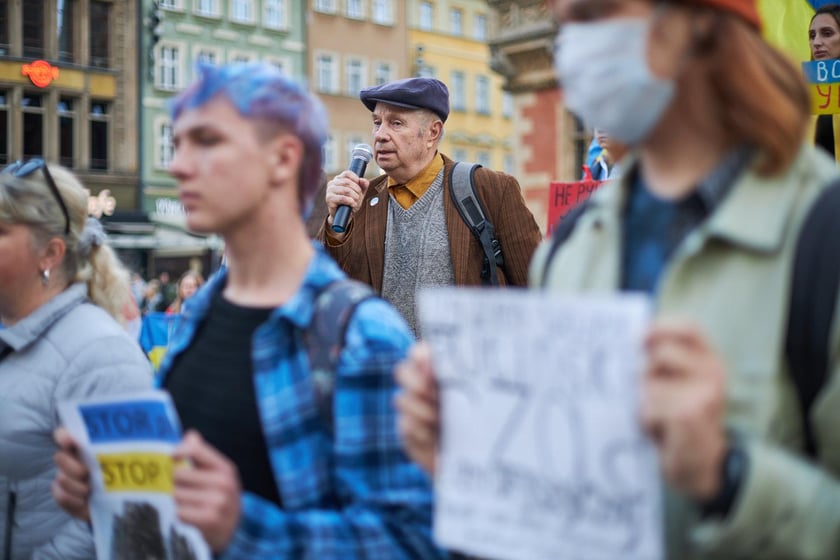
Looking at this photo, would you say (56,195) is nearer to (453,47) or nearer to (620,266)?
(620,266)

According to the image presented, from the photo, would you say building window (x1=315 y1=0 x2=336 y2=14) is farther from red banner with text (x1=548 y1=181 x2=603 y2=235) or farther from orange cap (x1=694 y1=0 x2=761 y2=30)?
orange cap (x1=694 y1=0 x2=761 y2=30)

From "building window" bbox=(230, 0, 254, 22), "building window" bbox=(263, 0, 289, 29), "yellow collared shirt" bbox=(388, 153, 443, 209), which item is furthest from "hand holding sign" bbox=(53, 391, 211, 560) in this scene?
"building window" bbox=(263, 0, 289, 29)

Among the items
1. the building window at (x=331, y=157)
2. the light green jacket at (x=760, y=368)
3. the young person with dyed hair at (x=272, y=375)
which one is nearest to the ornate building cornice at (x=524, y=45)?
the young person with dyed hair at (x=272, y=375)

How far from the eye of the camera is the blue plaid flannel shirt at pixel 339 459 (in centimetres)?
194

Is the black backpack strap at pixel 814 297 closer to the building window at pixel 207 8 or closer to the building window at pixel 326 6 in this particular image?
the building window at pixel 207 8

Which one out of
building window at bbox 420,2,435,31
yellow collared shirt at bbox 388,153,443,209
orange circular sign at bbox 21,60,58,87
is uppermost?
building window at bbox 420,2,435,31

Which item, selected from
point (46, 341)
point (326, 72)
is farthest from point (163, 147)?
point (46, 341)

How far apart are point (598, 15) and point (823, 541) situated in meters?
0.82

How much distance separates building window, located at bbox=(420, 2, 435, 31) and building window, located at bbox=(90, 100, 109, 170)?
1583cm

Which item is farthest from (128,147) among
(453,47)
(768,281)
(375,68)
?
(768,281)

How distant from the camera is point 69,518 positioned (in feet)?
9.61

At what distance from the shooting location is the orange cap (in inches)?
63.4

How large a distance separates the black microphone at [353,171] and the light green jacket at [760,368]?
9.97 ft

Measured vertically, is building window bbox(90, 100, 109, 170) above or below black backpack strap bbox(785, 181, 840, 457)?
above
